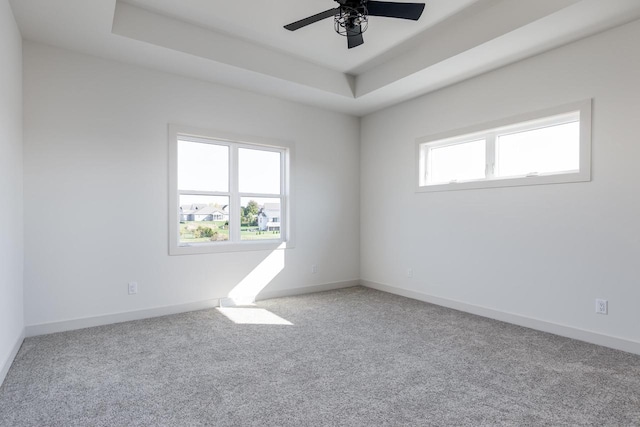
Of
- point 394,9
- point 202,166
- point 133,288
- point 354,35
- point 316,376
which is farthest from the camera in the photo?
point 202,166

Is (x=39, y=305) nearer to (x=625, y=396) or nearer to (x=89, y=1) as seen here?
(x=89, y=1)

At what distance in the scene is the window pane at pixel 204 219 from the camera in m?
4.23

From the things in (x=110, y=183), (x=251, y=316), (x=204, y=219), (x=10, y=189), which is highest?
(x=110, y=183)

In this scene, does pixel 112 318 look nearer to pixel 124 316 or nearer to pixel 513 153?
pixel 124 316

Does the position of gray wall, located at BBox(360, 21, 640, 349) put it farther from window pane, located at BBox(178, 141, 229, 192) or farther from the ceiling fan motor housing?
window pane, located at BBox(178, 141, 229, 192)

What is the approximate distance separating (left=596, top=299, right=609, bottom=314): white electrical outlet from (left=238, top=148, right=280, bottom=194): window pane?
12.2 feet

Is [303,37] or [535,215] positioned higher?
[303,37]

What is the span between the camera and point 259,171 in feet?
15.9

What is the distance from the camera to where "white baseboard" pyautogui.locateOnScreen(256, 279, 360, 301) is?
4746 mm

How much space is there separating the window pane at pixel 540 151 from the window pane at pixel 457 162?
0.23 meters

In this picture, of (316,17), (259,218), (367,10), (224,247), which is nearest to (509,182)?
(367,10)

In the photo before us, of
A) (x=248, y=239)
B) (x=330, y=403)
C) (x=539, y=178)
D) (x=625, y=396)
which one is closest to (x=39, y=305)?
(x=248, y=239)

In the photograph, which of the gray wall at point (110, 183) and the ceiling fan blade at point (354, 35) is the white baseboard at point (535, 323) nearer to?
the gray wall at point (110, 183)

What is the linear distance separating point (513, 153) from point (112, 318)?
4516mm
